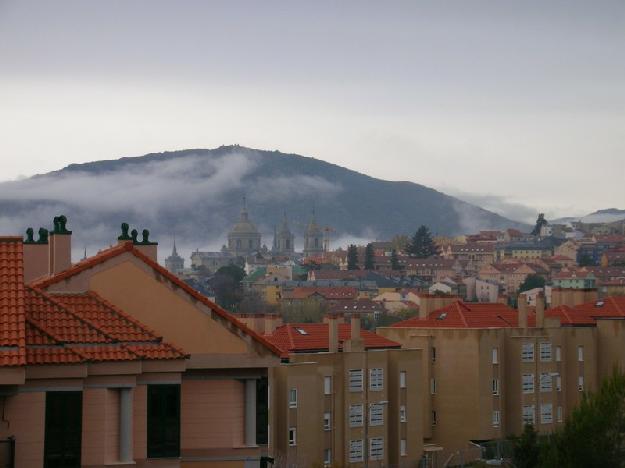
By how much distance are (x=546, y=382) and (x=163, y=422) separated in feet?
175

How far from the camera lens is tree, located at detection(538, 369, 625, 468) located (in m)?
41.9

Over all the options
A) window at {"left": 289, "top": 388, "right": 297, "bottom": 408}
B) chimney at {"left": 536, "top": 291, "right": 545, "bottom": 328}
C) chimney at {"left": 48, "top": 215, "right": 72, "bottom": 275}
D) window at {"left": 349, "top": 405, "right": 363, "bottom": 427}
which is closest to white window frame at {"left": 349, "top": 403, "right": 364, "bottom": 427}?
window at {"left": 349, "top": 405, "right": 363, "bottom": 427}

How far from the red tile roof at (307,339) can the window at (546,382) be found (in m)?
10.3

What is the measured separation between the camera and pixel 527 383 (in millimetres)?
69438

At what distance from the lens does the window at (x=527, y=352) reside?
228 ft

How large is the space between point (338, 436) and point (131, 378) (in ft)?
131

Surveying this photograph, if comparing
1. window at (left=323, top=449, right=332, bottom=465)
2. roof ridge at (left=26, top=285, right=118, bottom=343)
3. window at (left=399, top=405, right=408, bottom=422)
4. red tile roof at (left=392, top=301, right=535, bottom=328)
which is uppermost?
red tile roof at (left=392, top=301, right=535, bottom=328)

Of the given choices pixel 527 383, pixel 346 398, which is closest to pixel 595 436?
pixel 346 398

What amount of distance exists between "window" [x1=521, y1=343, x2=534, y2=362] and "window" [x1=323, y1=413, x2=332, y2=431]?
14.6 m

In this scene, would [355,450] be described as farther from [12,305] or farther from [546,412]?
[12,305]

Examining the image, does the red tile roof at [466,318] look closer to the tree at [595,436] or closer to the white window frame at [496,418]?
the white window frame at [496,418]

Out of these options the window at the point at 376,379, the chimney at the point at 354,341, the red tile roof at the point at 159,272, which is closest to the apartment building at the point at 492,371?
the window at the point at 376,379

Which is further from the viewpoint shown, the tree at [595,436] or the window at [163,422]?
the tree at [595,436]

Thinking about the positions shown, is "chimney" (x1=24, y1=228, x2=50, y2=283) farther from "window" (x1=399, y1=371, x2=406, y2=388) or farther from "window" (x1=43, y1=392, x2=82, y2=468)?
"window" (x1=399, y1=371, x2=406, y2=388)
